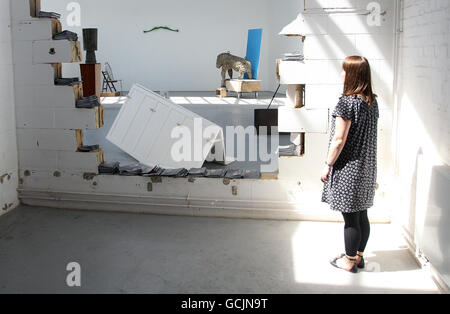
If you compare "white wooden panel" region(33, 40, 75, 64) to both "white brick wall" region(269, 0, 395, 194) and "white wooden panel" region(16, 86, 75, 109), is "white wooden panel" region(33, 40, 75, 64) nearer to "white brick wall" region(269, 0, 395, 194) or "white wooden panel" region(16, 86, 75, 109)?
"white wooden panel" region(16, 86, 75, 109)

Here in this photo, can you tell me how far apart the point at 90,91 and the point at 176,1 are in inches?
519

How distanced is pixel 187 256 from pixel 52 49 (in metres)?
2.37

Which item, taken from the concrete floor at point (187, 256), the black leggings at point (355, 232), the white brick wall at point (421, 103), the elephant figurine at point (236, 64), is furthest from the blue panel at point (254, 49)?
the black leggings at point (355, 232)

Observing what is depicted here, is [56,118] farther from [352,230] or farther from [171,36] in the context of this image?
[171,36]

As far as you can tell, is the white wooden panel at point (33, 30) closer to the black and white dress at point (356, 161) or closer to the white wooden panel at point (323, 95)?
the white wooden panel at point (323, 95)

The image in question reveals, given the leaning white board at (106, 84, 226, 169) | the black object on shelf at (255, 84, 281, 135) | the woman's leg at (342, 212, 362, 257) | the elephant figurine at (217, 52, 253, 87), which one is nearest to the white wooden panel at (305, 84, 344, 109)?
the woman's leg at (342, 212, 362, 257)

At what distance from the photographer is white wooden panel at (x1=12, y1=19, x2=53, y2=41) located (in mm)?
4910

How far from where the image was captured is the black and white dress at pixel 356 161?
3.39 metres

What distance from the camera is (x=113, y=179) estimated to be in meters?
5.12

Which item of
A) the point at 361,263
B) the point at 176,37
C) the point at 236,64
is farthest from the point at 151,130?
the point at 176,37

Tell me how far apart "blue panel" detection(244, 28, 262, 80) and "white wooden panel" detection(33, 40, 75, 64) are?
11.2 meters
